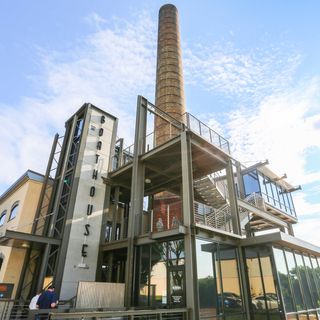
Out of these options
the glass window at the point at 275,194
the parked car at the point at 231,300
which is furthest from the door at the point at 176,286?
the glass window at the point at 275,194

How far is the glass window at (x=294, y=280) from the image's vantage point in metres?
10.4

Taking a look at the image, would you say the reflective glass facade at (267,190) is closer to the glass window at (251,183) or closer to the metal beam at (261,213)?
the glass window at (251,183)

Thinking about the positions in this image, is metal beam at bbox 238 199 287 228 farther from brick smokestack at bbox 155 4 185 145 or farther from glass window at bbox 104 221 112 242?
glass window at bbox 104 221 112 242

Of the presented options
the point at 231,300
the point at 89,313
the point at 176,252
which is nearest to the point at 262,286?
the point at 231,300

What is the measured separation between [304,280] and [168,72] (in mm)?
18136

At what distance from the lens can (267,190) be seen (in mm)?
20562

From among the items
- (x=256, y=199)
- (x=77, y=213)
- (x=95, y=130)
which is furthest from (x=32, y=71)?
(x=256, y=199)

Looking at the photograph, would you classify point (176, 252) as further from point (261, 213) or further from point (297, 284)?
point (261, 213)

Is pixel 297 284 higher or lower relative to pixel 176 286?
higher

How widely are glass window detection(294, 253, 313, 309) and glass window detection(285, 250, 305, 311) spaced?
1.59 feet

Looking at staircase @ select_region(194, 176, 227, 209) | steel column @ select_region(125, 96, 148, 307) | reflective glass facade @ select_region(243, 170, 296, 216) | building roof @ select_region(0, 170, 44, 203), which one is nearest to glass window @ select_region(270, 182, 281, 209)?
reflective glass facade @ select_region(243, 170, 296, 216)

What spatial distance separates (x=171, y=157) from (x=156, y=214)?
398 centimetres

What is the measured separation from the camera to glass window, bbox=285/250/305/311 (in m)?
10.4

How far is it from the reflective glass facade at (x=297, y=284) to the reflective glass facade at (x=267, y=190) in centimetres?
742
